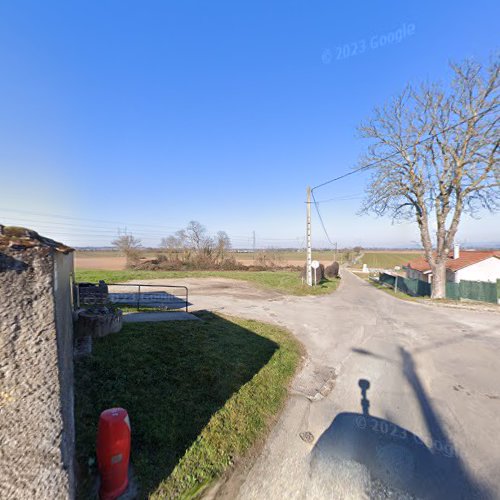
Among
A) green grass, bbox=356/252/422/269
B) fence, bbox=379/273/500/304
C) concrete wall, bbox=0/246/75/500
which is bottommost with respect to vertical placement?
green grass, bbox=356/252/422/269

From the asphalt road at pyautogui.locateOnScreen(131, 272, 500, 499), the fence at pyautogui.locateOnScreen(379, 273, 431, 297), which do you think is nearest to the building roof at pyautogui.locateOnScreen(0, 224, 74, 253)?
the asphalt road at pyautogui.locateOnScreen(131, 272, 500, 499)

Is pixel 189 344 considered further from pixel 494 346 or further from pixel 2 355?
pixel 494 346

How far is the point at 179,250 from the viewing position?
36.2m

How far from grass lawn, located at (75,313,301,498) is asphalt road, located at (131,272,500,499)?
35 centimetres

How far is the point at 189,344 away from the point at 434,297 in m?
16.8

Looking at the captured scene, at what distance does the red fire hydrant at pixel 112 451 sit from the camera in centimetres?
222

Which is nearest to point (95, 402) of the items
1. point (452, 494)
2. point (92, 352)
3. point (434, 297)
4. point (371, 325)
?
point (92, 352)

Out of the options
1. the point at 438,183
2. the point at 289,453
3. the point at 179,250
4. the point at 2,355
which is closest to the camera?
the point at 2,355

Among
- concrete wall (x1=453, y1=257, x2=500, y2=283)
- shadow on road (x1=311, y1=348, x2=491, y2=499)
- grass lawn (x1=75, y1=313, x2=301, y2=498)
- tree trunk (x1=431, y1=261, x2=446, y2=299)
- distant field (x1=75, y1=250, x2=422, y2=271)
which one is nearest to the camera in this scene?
shadow on road (x1=311, y1=348, x2=491, y2=499)

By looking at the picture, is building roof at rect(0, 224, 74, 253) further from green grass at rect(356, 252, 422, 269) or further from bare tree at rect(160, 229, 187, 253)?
green grass at rect(356, 252, 422, 269)

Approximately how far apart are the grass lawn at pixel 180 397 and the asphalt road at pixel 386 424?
347 mm

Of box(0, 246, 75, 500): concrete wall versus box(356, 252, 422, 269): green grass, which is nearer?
box(0, 246, 75, 500): concrete wall

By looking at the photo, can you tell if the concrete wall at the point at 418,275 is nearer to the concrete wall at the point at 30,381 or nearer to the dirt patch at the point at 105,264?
the concrete wall at the point at 30,381

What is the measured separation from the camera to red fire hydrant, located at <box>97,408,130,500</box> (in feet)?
7.30
